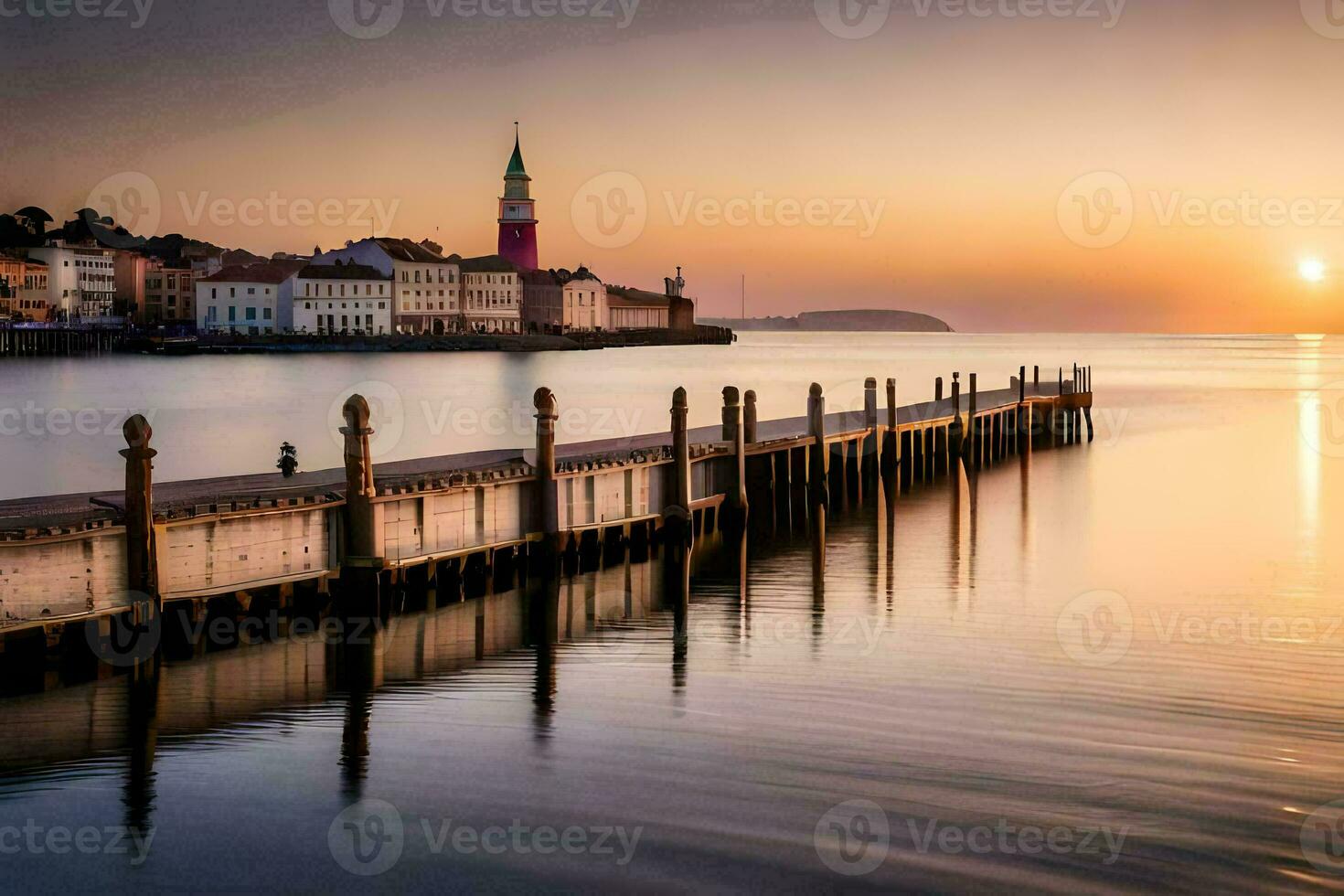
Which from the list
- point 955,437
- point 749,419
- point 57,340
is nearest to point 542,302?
point 57,340

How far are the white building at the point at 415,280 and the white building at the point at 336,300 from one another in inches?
96.6

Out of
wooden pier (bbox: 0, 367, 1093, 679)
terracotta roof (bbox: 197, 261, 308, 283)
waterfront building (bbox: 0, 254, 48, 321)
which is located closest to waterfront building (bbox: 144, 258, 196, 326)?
waterfront building (bbox: 0, 254, 48, 321)

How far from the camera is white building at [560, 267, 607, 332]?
169750 mm

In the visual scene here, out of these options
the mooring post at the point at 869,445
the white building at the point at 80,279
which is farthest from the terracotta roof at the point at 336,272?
the mooring post at the point at 869,445

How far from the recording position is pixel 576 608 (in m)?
19.4

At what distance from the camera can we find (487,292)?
14938 cm

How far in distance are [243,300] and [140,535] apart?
5157 inches

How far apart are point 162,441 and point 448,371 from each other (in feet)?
180

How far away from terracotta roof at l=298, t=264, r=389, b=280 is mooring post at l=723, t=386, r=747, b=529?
114682mm

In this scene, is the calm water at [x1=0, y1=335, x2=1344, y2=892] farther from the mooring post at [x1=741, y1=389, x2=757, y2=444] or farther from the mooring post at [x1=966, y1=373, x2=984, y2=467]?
the mooring post at [x1=966, y1=373, x2=984, y2=467]

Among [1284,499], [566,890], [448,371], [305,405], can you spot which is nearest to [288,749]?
[566,890]

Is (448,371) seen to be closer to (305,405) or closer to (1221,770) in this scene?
(305,405)

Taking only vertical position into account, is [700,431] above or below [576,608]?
above

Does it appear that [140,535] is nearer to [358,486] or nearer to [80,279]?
[358,486]
